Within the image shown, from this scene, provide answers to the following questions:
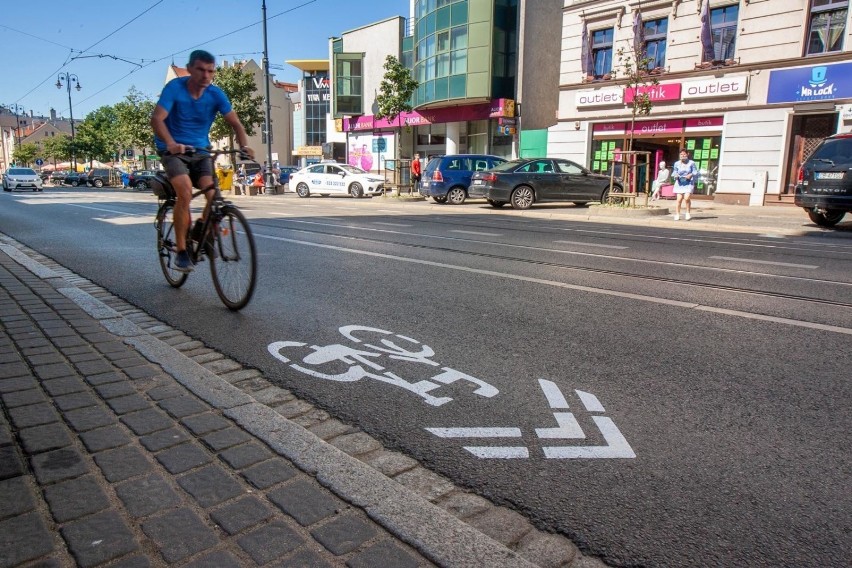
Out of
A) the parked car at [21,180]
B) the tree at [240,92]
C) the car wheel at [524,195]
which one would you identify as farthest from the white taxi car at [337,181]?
the parked car at [21,180]

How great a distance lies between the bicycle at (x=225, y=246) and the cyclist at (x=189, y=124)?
0.34 ft

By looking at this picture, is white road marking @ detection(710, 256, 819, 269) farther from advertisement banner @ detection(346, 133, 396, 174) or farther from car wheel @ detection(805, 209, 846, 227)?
advertisement banner @ detection(346, 133, 396, 174)

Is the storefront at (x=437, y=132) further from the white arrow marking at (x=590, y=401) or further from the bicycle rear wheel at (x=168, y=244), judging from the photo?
the white arrow marking at (x=590, y=401)

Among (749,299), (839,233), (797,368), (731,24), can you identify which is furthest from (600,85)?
Result: (797,368)

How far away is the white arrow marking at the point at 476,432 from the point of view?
2.80m

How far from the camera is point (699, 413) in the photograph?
10.1ft

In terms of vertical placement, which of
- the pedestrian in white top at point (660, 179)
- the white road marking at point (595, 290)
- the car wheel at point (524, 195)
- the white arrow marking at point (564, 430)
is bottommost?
the white arrow marking at point (564, 430)

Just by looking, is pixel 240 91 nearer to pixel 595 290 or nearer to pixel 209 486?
pixel 595 290

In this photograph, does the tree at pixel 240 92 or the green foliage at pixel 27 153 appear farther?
the green foliage at pixel 27 153

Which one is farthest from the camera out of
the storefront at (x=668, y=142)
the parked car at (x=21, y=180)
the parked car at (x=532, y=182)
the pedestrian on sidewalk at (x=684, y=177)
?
the parked car at (x=21, y=180)

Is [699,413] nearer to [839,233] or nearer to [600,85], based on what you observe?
[839,233]

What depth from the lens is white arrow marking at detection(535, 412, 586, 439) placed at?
282cm

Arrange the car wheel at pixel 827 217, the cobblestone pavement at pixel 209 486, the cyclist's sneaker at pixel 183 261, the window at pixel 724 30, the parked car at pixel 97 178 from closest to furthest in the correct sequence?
the cobblestone pavement at pixel 209 486 → the cyclist's sneaker at pixel 183 261 → the car wheel at pixel 827 217 → the window at pixel 724 30 → the parked car at pixel 97 178

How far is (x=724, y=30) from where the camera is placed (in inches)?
910
